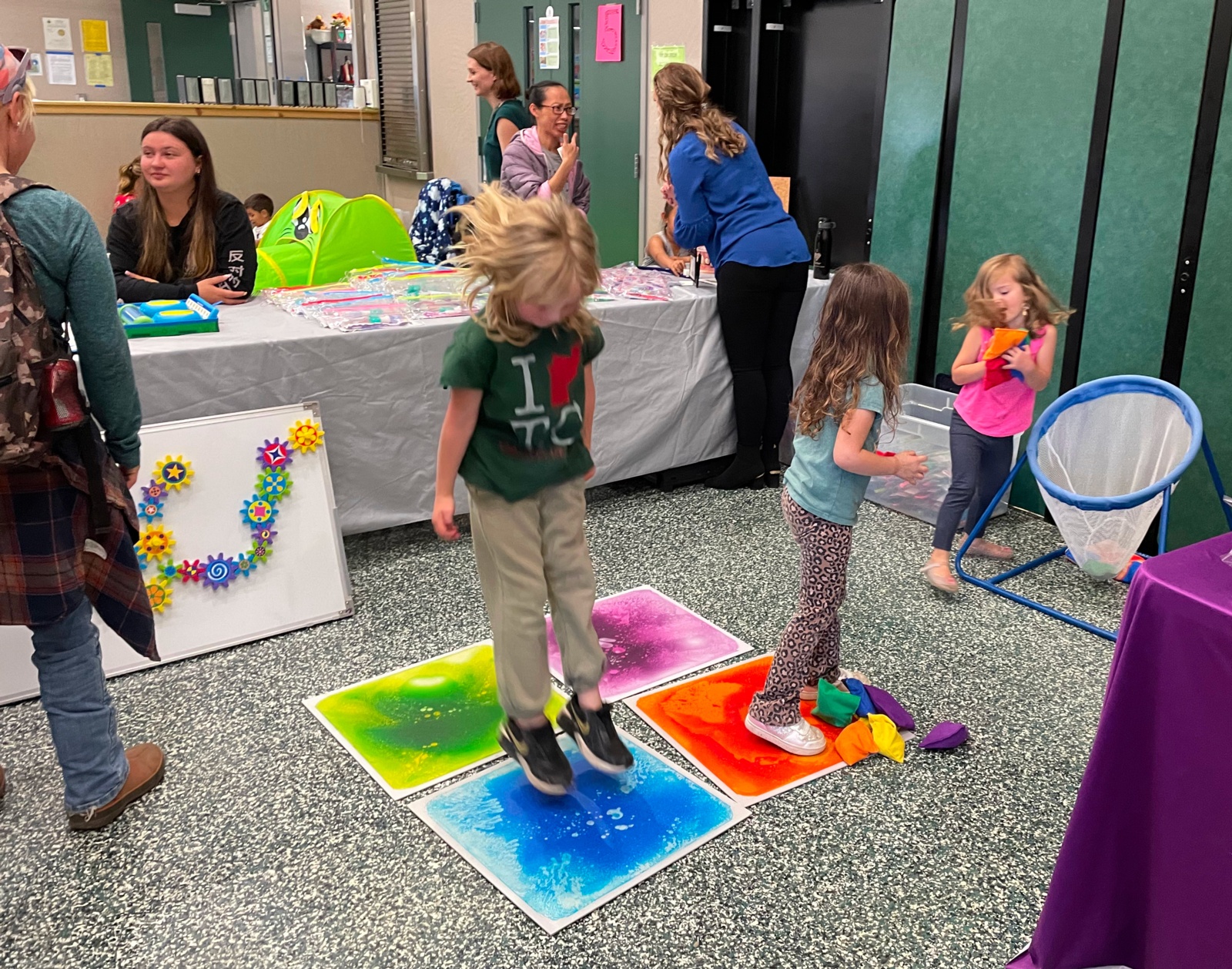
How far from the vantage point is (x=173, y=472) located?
2.37 m

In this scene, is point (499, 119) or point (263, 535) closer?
point (263, 535)

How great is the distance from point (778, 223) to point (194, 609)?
86.2 inches

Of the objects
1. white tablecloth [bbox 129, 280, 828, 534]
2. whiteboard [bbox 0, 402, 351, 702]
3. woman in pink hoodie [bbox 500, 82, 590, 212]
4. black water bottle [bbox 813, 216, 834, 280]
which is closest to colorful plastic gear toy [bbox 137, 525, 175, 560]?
whiteboard [bbox 0, 402, 351, 702]

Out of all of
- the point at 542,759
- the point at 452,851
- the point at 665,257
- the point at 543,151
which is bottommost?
the point at 452,851

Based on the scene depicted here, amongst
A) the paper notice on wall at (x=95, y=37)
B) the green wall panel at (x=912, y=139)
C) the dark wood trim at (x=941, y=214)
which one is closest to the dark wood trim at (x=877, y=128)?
the green wall panel at (x=912, y=139)

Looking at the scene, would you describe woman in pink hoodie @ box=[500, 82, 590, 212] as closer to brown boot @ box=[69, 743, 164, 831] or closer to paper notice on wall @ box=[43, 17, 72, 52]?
brown boot @ box=[69, 743, 164, 831]

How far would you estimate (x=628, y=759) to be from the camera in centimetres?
187

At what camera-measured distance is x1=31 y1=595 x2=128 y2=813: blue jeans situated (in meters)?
1.70

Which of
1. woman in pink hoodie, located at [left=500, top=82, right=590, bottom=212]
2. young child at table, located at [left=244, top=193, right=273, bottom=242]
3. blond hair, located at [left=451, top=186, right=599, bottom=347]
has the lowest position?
young child at table, located at [left=244, top=193, right=273, bottom=242]

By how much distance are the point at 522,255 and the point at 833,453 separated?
2.38 feet

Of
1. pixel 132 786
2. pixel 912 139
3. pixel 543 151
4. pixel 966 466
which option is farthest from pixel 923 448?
pixel 132 786

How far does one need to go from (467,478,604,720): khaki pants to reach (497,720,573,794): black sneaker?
0.04m

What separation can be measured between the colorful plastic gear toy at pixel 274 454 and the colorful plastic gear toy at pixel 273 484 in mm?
15

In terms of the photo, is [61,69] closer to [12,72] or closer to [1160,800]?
[12,72]
